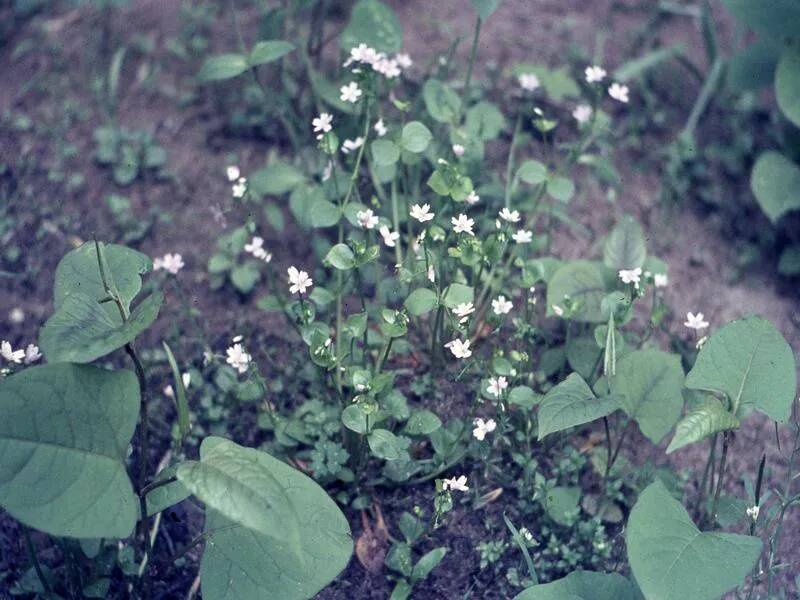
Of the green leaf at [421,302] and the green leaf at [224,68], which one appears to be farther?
the green leaf at [224,68]

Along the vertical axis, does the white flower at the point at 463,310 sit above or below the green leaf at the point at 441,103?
below

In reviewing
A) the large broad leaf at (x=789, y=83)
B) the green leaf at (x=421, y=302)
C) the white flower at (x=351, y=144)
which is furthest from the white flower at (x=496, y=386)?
the large broad leaf at (x=789, y=83)

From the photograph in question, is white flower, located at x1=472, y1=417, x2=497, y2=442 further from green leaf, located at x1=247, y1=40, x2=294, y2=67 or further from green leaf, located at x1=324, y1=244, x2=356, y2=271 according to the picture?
green leaf, located at x1=247, y1=40, x2=294, y2=67

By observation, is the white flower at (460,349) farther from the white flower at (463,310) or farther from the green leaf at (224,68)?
the green leaf at (224,68)

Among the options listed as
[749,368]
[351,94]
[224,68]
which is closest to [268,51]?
[224,68]

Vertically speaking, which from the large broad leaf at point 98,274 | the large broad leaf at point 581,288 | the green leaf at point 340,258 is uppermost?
the large broad leaf at point 98,274

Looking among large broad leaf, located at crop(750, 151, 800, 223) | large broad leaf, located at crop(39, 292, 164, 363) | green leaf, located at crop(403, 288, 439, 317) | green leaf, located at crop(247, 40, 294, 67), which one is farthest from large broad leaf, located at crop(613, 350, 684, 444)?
green leaf, located at crop(247, 40, 294, 67)

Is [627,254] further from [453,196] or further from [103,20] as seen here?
[103,20]
